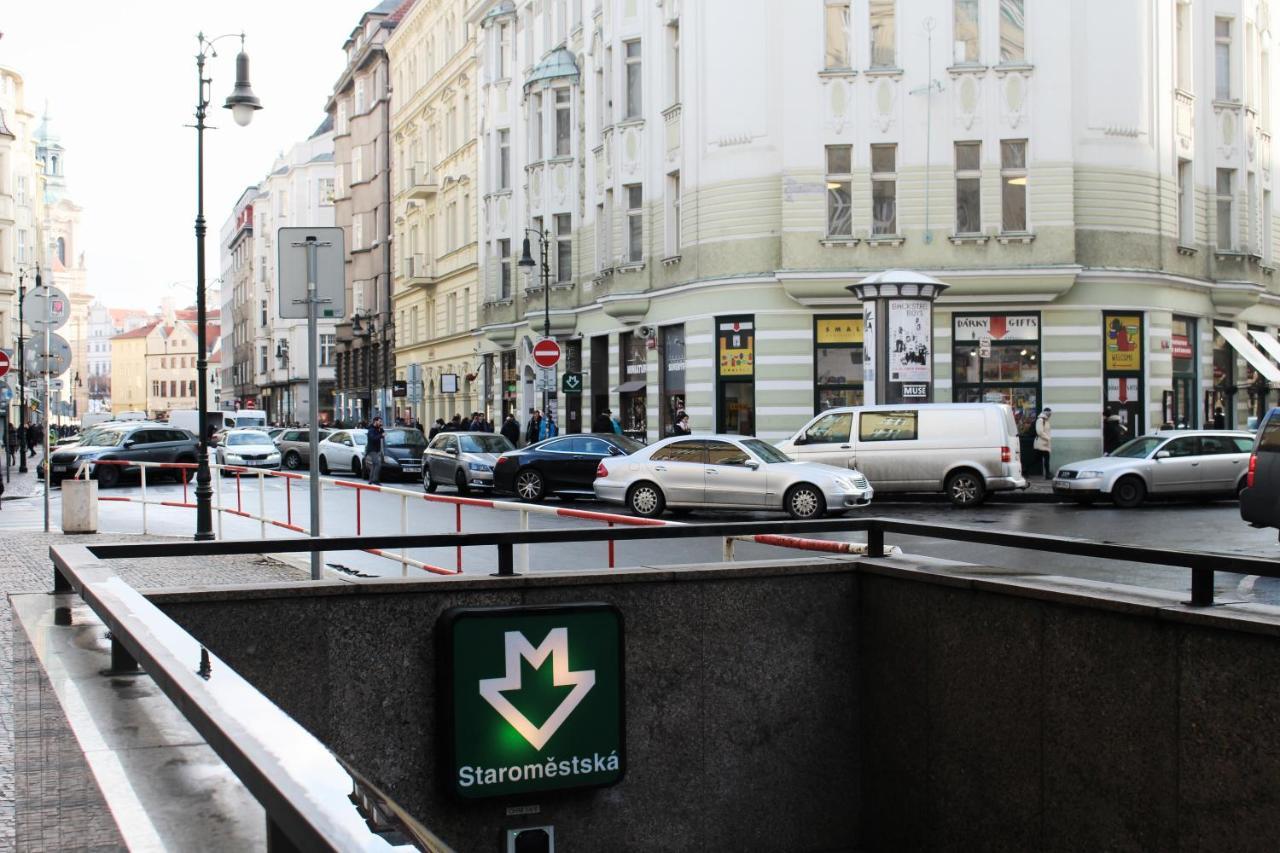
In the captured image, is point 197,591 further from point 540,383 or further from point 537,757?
point 540,383

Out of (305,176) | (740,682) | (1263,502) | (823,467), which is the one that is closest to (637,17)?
(823,467)

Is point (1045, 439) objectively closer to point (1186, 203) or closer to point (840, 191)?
point (840, 191)

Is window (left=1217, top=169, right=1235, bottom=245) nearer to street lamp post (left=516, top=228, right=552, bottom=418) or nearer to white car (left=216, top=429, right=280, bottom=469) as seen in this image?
street lamp post (left=516, top=228, right=552, bottom=418)

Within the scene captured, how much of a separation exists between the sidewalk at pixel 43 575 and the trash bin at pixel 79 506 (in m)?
0.23

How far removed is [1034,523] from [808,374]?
12363mm

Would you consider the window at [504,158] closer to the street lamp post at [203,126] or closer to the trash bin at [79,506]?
the street lamp post at [203,126]

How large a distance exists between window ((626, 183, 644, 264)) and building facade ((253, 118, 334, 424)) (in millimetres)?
60167

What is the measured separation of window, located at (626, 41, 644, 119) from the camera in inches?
1550

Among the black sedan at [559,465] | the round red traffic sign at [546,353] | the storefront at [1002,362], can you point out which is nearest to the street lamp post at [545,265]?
the round red traffic sign at [546,353]

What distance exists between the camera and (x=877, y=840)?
8742 mm

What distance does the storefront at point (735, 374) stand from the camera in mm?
34875

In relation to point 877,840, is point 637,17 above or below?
above

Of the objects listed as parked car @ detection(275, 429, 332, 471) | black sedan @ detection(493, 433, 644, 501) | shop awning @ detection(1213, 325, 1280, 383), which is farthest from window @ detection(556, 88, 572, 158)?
shop awning @ detection(1213, 325, 1280, 383)

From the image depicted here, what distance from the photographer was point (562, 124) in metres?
45.0
